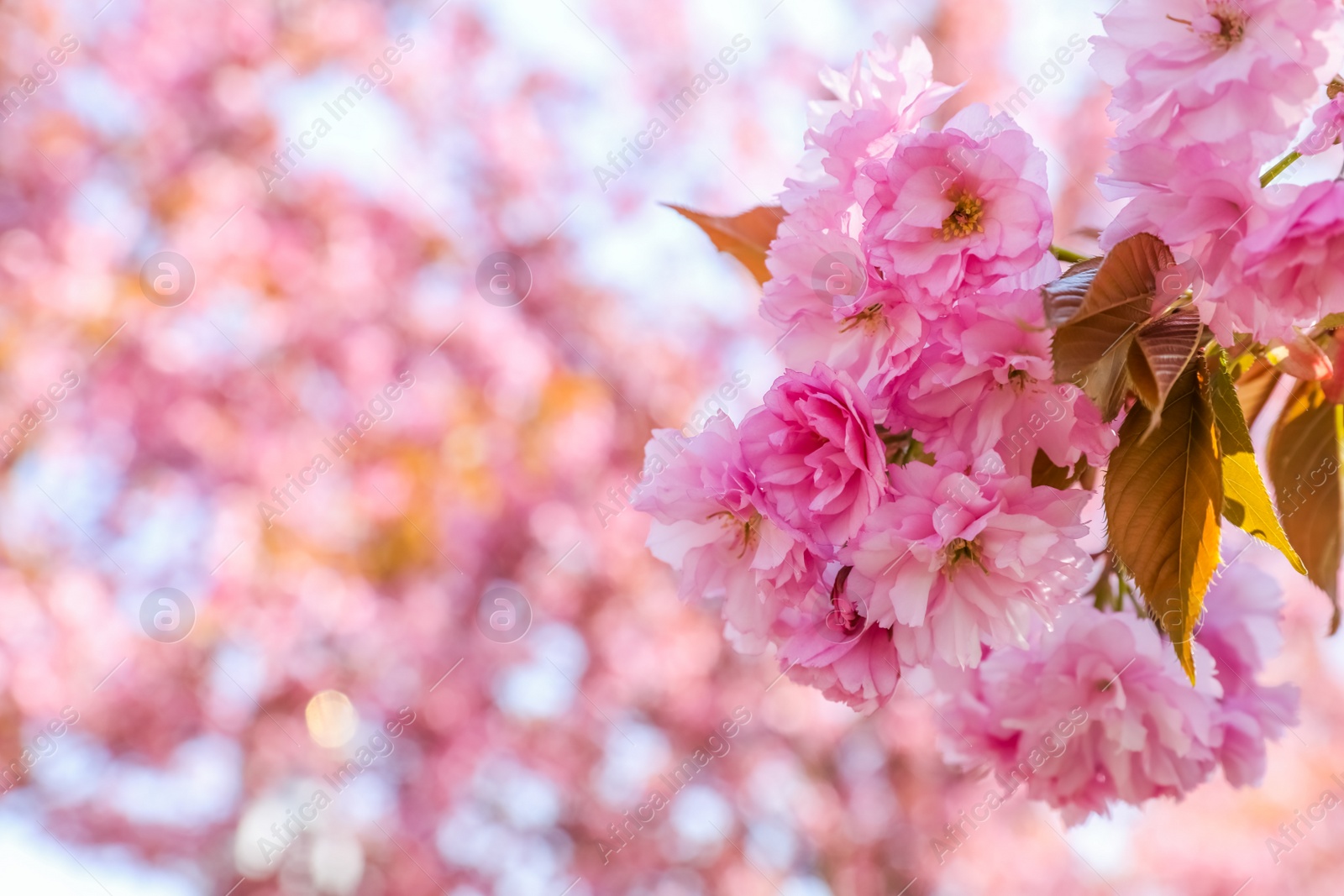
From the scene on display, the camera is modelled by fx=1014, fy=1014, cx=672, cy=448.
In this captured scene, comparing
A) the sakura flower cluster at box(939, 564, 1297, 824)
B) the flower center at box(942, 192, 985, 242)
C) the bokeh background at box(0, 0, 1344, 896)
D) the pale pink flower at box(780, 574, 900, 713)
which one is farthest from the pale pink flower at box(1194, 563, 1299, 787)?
the bokeh background at box(0, 0, 1344, 896)

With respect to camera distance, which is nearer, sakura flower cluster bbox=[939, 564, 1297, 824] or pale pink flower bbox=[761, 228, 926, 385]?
pale pink flower bbox=[761, 228, 926, 385]

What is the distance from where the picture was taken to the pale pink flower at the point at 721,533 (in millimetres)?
589

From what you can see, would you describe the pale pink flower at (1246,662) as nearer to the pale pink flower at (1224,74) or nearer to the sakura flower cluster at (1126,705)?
the sakura flower cluster at (1126,705)

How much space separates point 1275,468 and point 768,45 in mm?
5310

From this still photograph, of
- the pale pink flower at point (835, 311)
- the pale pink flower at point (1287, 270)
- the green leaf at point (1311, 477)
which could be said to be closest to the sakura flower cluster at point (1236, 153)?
the pale pink flower at point (1287, 270)

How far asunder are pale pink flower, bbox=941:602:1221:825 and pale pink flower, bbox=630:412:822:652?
0.23 metres

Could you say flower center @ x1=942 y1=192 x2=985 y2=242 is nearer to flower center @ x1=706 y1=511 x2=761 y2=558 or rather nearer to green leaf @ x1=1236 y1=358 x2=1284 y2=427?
flower center @ x1=706 y1=511 x2=761 y2=558

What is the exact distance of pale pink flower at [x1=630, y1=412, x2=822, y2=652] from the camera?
59 centimetres

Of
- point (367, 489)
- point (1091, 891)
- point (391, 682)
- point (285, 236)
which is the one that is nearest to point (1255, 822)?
point (1091, 891)

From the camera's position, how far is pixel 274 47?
4.68m

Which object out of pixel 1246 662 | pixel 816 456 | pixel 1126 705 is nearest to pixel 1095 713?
pixel 1126 705

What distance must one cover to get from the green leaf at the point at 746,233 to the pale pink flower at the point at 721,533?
163mm

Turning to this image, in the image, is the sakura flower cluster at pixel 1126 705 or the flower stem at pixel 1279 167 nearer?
the flower stem at pixel 1279 167

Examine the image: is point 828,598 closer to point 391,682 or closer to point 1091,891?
point 391,682
